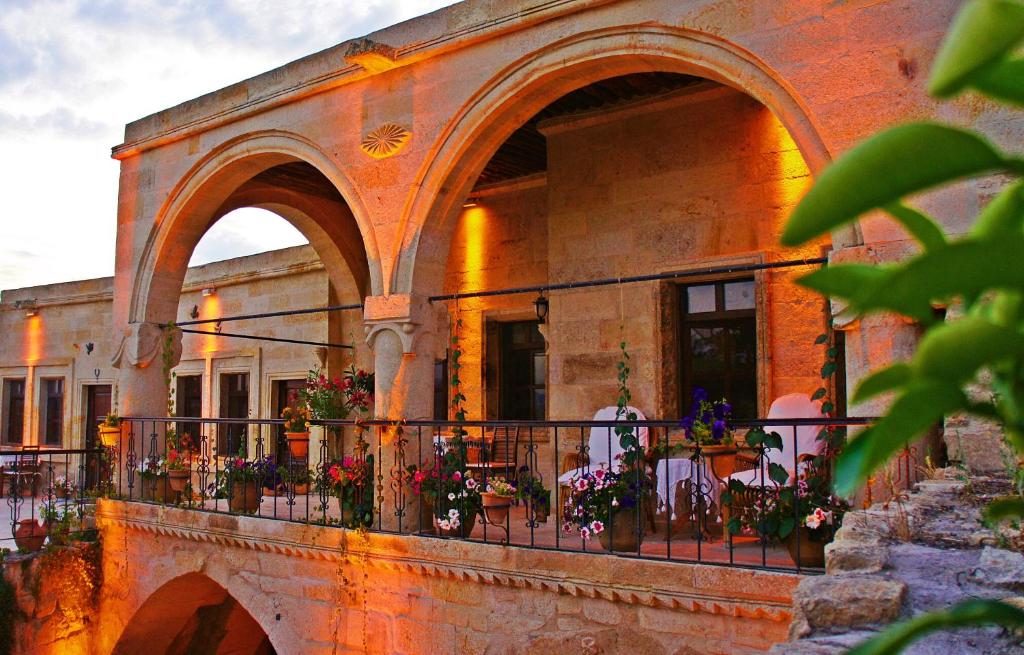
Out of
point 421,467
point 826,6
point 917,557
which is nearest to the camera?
point 917,557

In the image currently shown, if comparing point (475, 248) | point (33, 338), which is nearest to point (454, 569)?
point (475, 248)

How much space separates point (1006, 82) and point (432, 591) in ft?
19.0

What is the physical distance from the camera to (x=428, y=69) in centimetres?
652

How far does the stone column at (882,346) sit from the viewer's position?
433 cm

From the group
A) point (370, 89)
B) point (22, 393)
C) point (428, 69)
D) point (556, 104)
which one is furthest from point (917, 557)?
point (22, 393)

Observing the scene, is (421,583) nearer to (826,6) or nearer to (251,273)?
(826,6)

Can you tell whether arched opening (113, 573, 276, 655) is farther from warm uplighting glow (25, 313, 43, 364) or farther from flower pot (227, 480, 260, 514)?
warm uplighting glow (25, 313, 43, 364)

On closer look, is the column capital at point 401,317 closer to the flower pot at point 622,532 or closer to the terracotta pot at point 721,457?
the flower pot at point 622,532

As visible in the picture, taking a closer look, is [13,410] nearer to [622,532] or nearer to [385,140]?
[385,140]

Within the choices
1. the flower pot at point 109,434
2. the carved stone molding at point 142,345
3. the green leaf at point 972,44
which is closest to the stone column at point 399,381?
the carved stone molding at point 142,345

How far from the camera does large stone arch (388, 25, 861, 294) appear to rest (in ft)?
16.3

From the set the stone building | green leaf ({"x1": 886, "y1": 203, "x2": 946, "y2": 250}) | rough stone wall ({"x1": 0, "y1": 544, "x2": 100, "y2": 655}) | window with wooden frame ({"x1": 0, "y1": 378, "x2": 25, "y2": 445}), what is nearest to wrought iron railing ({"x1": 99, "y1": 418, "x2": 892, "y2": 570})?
the stone building

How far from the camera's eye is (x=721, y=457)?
5.37 meters

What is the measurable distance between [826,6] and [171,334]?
6588 millimetres
